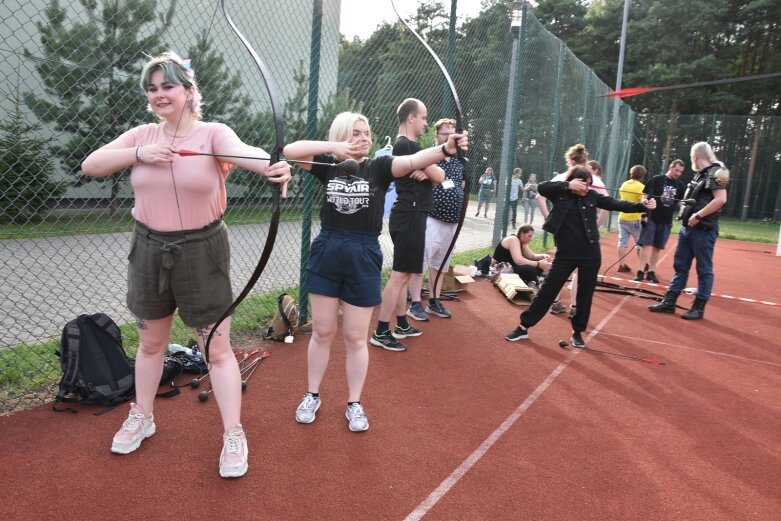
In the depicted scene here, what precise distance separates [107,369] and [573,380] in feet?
10.8

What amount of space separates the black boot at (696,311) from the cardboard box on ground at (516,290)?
176 cm

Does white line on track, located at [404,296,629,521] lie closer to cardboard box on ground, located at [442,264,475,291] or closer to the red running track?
the red running track

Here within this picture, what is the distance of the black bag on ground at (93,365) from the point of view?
322 centimetres

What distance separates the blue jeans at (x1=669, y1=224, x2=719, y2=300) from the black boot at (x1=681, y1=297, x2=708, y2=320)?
0.06 m

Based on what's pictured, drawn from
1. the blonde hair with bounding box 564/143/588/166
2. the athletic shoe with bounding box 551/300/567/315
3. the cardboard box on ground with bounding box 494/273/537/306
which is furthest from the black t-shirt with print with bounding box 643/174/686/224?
the blonde hair with bounding box 564/143/588/166

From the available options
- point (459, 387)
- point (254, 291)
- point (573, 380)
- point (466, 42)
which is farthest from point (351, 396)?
point (466, 42)

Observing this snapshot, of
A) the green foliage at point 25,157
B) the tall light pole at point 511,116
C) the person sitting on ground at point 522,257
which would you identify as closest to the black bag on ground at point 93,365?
the green foliage at point 25,157

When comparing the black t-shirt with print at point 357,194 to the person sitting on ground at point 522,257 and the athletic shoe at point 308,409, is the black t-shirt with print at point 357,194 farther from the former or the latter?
the person sitting on ground at point 522,257

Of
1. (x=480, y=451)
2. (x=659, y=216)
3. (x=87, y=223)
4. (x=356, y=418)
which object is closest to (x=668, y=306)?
(x=659, y=216)

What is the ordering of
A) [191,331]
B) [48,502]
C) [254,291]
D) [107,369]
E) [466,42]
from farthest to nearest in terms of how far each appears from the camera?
[466,42]
[254,291]
[191,331]
[107,369]
[48,502]

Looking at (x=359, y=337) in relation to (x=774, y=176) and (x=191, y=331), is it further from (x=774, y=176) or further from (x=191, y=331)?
(x=774, y=176)

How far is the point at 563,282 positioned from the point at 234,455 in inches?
134

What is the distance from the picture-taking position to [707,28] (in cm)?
3244

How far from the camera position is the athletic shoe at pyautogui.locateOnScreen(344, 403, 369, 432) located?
3127mm
